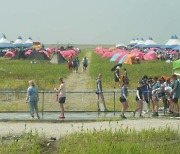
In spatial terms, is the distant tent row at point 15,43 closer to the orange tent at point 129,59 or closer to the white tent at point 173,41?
the white tent at point 173,41

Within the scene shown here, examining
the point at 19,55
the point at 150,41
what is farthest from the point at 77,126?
the point at 150,41

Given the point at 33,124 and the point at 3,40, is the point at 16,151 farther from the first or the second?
the point at 3,40

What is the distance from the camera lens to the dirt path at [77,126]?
587 inches

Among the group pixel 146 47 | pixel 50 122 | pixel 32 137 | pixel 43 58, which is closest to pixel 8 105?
pixel 50 122

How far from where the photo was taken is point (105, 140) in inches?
508

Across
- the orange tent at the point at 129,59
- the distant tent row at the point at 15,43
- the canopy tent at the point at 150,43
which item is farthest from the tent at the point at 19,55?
the canopy tent at the point at 150,43

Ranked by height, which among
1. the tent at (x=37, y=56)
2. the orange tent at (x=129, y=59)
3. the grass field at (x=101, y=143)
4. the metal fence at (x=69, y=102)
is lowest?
the grass field at (x=101, y=143)

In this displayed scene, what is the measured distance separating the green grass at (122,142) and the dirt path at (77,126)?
1.11 metres

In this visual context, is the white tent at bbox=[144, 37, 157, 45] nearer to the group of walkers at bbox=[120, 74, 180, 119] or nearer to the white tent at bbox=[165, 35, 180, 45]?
the white tent at bbox=[165, 35, 180, 45]

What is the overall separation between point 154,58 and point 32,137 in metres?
61.0

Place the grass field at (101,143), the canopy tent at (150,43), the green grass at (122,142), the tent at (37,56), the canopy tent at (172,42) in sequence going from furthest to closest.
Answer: the canopy tent at (150,43), the canopy tent at (172,42), the tent at (37,56), the grass field at (101,143), the green grass at (122,142)

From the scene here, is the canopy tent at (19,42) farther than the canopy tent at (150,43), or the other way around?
the canopy tent at (19,42)

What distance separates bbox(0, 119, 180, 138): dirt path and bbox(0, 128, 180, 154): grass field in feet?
3.22

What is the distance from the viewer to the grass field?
11.6 m
